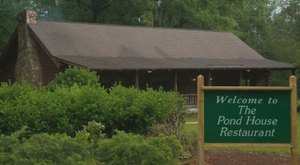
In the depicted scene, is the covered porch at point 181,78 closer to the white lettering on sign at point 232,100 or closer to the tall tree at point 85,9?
the tall tree at point 85,9

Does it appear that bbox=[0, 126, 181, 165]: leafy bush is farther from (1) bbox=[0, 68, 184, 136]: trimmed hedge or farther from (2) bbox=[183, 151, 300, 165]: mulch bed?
(2) bbox=[183, 151, 300, 165]: mulch bed

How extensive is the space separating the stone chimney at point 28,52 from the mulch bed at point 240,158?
2066 cm

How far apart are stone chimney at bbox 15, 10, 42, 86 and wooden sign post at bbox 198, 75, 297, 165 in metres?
24.0

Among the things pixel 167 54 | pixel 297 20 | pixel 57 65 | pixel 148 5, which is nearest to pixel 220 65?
pixel 167 54

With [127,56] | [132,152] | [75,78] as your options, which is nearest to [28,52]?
[127,56]

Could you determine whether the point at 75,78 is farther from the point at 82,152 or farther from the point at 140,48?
the point at 140,48

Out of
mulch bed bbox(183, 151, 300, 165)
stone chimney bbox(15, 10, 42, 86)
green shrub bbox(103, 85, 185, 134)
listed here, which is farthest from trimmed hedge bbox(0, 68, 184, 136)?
stone chimney bbox(15, 10, 42, 86)

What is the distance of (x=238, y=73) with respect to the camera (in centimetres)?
3338

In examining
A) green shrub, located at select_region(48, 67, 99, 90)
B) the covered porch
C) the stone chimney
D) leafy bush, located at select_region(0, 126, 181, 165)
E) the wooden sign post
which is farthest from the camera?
the stone chimney

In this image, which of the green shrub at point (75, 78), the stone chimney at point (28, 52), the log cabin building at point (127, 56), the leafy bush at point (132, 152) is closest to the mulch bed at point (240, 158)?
the leafy bush at point (132, 152)

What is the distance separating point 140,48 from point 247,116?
81.2ft

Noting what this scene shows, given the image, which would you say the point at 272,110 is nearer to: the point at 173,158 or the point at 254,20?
the point at 173,158

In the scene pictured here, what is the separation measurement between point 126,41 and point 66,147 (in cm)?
2593

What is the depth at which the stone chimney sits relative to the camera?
96.3 ft
